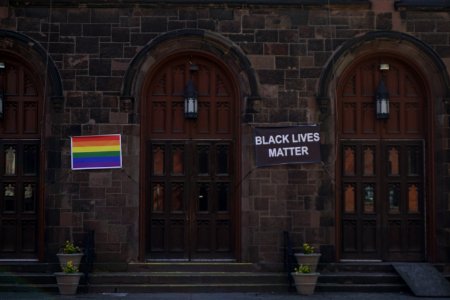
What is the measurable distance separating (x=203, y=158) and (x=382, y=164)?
3749 mm

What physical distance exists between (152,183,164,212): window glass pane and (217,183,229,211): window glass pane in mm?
1177

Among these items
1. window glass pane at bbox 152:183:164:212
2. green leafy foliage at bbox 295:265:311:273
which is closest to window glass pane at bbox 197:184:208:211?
window glass pane at bbox 152:183:164:212

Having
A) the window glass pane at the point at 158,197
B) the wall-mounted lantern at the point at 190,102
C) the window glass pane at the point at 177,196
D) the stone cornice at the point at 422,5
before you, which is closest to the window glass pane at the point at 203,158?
the window glass pane at the point at 177,196

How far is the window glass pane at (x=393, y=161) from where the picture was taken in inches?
535

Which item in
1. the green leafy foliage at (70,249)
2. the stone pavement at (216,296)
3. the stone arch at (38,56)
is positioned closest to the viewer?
the stone pavement at (216,296)

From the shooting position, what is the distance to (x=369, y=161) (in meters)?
13.6

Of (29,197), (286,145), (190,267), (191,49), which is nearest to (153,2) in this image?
(191,49)

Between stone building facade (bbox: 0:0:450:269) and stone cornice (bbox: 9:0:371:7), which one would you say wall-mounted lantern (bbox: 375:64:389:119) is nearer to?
stone building facade (bbox: 0:0:450:269)

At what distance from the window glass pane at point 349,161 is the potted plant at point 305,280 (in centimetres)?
242

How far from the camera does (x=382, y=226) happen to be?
44.2 ft

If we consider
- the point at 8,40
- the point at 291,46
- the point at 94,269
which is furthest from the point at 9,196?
the point at 291,46

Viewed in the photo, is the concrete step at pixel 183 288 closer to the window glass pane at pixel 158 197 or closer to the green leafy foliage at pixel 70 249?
the green leafy foliage at pixel 70 249

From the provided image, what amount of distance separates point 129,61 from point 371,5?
5129 millimetres

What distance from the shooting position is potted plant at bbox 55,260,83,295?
12086mm
